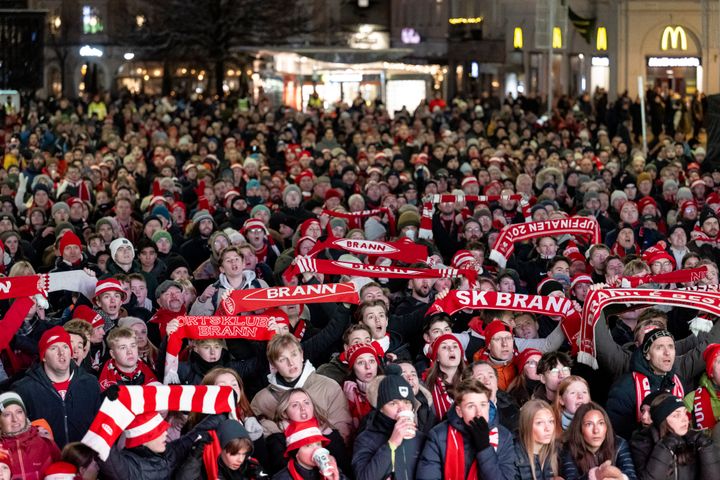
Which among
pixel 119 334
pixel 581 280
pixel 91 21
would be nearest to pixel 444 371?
pixel 119 334

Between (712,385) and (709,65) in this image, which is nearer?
(712,385)

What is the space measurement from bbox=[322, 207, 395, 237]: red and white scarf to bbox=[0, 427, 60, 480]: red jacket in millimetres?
9701

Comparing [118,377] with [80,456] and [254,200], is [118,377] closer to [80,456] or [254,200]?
[80,456]

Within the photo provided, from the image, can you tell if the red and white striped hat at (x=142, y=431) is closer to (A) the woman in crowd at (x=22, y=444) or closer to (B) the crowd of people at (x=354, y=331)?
(B) the crowd of people at (x=354, y=331)

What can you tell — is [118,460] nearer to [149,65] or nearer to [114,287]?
[114,287]

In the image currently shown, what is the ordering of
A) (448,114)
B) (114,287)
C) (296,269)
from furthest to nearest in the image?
(448,114)
(296,269)
(114,287)

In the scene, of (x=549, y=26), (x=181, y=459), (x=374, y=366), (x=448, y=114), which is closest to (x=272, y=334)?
(x=374, y=366)

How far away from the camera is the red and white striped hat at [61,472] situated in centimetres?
895

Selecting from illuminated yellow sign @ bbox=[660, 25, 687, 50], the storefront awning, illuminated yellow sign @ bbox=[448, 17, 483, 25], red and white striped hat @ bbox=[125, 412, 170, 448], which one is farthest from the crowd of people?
illuminated yellow sign @ bbox=[448, 17, 483, 25]

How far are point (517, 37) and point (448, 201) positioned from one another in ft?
153

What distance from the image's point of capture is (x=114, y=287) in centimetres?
1320

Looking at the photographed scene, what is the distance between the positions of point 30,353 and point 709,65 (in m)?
44.1

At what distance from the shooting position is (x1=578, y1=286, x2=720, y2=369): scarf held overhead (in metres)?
11.8

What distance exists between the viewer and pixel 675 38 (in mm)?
57844
